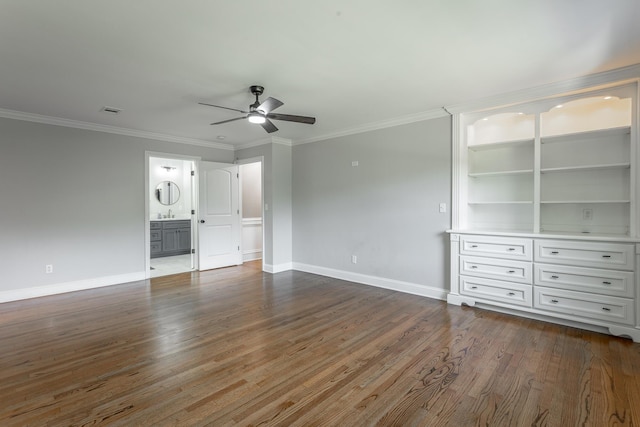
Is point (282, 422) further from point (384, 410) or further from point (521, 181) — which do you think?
point (521, 181)

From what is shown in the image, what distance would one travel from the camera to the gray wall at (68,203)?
4.11m

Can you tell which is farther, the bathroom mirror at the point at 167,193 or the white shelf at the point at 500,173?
the bathroom mirror at the point at 167,193

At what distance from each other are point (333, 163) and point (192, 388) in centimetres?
393

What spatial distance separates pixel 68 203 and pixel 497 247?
573 cm

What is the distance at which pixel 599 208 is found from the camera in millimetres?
3328

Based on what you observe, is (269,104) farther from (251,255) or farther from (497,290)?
(251,255)

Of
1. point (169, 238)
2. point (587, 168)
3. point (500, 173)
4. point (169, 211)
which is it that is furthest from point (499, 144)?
point (169, 211)

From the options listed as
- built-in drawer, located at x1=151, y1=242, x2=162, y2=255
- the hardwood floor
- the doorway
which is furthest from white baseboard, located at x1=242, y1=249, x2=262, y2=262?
the hardwood floor

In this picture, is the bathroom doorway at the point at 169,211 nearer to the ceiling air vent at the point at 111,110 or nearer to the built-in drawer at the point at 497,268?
the ceiling air vent at the point at 111,110

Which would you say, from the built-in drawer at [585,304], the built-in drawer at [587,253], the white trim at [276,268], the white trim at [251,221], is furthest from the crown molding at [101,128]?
the built-in drawer at [585,304]

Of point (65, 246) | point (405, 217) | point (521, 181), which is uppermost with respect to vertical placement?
point (521, 181)

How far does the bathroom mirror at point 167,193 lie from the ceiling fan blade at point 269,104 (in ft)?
18.2

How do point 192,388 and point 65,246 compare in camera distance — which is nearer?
point 192,388

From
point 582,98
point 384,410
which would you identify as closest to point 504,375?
point 384,410
